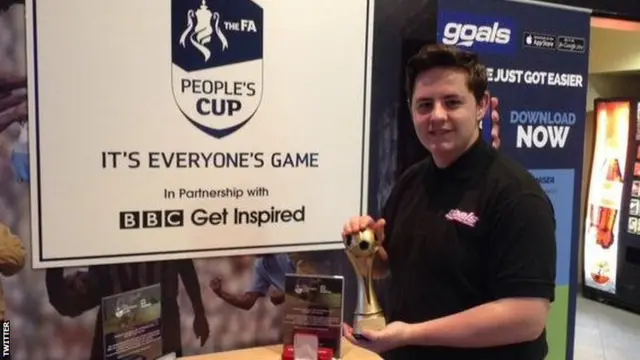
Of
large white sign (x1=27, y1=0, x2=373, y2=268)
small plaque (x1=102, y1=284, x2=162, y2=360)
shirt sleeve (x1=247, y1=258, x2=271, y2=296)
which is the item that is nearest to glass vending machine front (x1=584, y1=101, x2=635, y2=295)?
large white sign (x1=27, y1=0, x2=373, y2=268)

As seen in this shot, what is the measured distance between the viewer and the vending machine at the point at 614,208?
5328mm

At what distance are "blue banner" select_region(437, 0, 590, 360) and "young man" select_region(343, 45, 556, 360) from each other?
0.77 m

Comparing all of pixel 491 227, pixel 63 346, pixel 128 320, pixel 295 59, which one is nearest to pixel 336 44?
pixel 295 59

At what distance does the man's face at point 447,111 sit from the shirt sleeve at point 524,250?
21cm

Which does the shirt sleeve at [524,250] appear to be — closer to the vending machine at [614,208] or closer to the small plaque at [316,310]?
the small plaque at [316,310]

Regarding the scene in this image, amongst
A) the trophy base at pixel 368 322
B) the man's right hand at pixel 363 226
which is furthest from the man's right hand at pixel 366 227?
the trophy base at pixel 368 322

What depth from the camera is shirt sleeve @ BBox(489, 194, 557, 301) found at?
1.36 meters

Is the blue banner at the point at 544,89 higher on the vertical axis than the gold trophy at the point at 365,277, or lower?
higher

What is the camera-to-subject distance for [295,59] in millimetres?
2062

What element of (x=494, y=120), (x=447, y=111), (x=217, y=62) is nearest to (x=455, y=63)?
(x=447, y=111)

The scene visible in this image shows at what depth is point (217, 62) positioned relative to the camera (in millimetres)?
1964

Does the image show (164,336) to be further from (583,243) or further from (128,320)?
(583,243)

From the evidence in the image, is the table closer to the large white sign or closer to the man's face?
the large white sign

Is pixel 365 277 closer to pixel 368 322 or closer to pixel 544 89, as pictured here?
pixel 368 322
